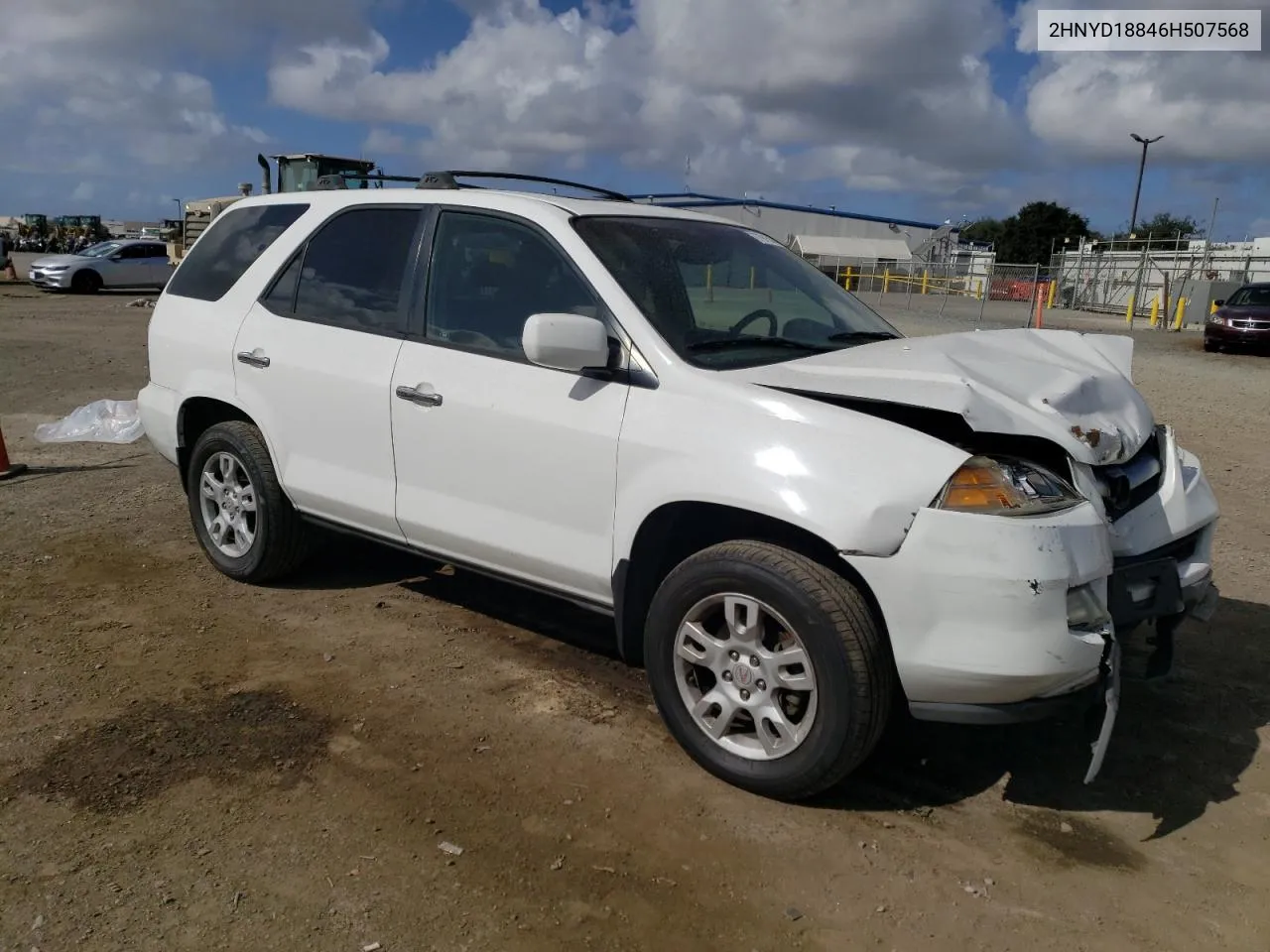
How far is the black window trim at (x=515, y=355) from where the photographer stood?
3.57 meters

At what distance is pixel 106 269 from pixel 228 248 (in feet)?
84.9

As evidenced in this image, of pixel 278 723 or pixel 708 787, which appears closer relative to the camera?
pixel 708 787

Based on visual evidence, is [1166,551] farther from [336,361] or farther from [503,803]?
[336,361]

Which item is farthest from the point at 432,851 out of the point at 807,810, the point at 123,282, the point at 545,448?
the point at 123,282

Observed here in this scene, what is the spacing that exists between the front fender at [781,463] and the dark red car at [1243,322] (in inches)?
865

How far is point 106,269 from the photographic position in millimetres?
27750

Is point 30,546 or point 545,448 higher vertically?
point 545,448

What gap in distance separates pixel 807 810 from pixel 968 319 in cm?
2859

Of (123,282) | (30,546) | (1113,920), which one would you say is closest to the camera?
(1113,920)

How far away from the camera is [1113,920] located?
110 inches

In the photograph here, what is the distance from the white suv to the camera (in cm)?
298

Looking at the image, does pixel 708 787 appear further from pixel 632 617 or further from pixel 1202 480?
pixel 1202 480

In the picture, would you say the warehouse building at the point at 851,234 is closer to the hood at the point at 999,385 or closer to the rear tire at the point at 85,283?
the rear tire at the point at 85,283

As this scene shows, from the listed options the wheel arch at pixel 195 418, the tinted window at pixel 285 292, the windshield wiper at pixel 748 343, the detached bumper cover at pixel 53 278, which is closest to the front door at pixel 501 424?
the windshield wiper at pixel 748 343
